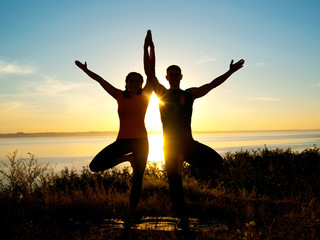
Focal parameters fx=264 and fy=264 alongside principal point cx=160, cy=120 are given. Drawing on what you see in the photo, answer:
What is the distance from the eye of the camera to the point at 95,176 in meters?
11.1

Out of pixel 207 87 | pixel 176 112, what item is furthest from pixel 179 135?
pixel 207 87

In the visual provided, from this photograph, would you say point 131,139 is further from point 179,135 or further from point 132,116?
point 179,135

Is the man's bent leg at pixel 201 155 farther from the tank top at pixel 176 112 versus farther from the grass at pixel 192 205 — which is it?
the grass at pixel 192 205

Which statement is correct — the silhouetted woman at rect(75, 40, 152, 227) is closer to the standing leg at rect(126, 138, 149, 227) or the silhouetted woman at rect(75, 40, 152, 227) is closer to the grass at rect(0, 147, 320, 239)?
the standing leg at rect(126, 138, 149, 227)

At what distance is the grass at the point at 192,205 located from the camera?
4562mm

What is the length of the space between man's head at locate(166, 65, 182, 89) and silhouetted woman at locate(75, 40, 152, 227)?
22.7 inches

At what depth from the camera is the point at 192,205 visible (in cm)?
675

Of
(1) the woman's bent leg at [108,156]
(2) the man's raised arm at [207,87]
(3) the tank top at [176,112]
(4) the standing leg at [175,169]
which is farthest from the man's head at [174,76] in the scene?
(1) the woman's bent leg at [108,156]

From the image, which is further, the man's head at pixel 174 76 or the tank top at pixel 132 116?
the man's head at pixel 174 76

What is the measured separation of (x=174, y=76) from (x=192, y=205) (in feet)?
11.5

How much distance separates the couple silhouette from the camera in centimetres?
478

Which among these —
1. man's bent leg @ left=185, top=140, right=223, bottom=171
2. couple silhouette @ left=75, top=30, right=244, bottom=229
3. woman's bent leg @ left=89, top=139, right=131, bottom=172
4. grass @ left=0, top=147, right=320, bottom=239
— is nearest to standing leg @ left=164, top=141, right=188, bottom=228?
couple silhouette @ left=75, top=30, right=244, bottom=229

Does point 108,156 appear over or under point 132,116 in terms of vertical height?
under

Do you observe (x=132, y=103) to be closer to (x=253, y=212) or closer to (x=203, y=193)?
(x=253, y=212)
